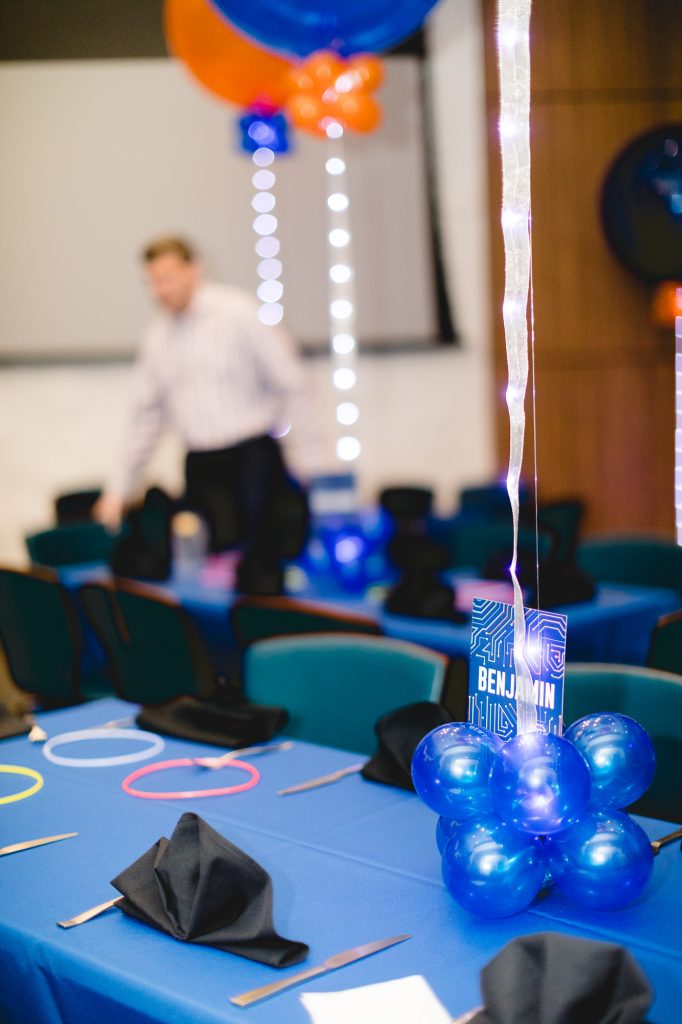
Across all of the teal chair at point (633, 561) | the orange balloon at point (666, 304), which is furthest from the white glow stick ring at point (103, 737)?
the orange balloon at point (666, 304)

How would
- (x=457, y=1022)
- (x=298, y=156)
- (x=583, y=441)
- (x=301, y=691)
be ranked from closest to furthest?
(x=457, y=1022) < (x=301, y=691) < (x=298, y=156) < (x=583, y=441)

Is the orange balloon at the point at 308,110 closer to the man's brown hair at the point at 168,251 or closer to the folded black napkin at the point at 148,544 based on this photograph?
the man's brown hair at the point at 168,251

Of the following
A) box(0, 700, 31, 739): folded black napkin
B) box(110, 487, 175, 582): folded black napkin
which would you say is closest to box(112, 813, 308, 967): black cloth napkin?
box(0, 700, 31, 739): folded black napkin

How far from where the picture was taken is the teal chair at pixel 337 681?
2.34m

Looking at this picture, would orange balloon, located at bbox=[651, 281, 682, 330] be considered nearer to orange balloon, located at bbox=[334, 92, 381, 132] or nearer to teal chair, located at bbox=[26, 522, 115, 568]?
orange balloon, located at bbox=[334, 92, 381, 132]

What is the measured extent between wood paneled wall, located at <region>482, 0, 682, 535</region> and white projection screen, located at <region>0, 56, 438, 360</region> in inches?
23.4

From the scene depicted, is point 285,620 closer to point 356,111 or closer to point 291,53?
point 291,53

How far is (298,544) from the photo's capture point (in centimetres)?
400

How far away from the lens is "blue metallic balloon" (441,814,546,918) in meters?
1.33

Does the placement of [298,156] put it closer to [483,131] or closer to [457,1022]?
[483,131]

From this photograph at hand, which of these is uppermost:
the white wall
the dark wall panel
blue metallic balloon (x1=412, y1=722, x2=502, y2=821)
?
the dark wall panel


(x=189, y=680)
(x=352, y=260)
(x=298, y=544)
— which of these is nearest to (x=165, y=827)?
(x=189, y=680)

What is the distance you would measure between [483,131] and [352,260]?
1.06 metres

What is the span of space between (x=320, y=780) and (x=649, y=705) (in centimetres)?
64
